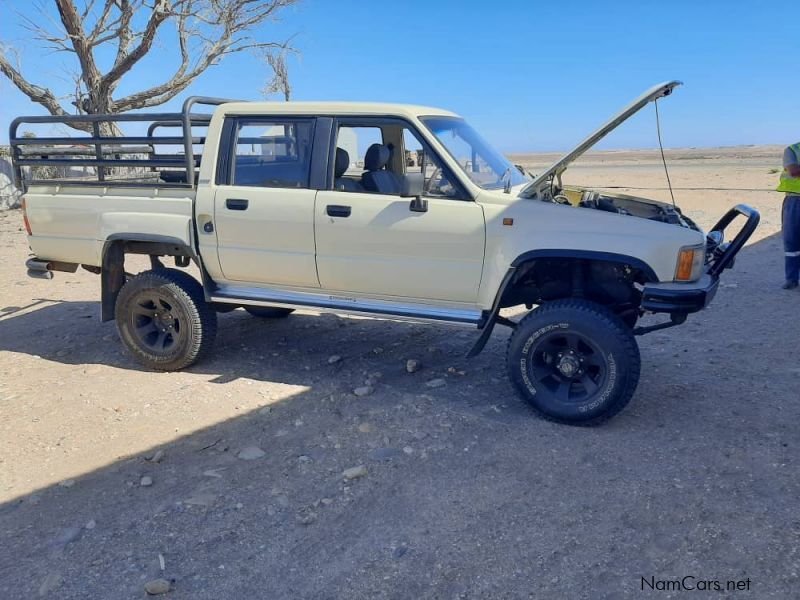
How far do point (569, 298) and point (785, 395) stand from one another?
1732 mm

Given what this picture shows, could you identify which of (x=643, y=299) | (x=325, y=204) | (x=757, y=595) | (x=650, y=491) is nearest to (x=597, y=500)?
(x=650, y=491)

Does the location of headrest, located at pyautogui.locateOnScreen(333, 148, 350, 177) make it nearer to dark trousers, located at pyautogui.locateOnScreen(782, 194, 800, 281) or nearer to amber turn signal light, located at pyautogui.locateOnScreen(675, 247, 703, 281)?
amber turn signal light, located at pyautogui.locateOnScreen(675, 247, 703, 281)

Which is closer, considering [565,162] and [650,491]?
[650,491]

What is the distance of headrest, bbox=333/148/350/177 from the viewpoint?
4.77 meters

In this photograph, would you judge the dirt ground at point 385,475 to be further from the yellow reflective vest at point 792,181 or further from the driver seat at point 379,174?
the yellow reflective vest at point 792,181

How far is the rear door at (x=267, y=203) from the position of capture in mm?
4773

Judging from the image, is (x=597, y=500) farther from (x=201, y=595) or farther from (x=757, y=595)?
(x=201, y=595)

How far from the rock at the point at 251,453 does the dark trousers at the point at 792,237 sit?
6.64 meters

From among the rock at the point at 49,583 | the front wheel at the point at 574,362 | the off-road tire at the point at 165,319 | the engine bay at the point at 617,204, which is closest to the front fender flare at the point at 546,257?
the front wheel at the point at 574,362

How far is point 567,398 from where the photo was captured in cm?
430

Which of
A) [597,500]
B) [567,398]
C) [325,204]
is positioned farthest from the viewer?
[325,204]

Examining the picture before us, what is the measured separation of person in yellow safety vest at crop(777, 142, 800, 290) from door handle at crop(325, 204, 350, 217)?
18.8ft

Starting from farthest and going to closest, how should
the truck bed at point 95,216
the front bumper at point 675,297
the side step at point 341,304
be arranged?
the truck bed at point 95,216 → the side step at point 341,304 → the front bumper at point 675,297

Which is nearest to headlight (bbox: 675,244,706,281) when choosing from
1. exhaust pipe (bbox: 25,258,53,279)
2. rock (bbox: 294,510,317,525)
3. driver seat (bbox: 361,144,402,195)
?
driver seat (bbox: 361,144,402,195)
